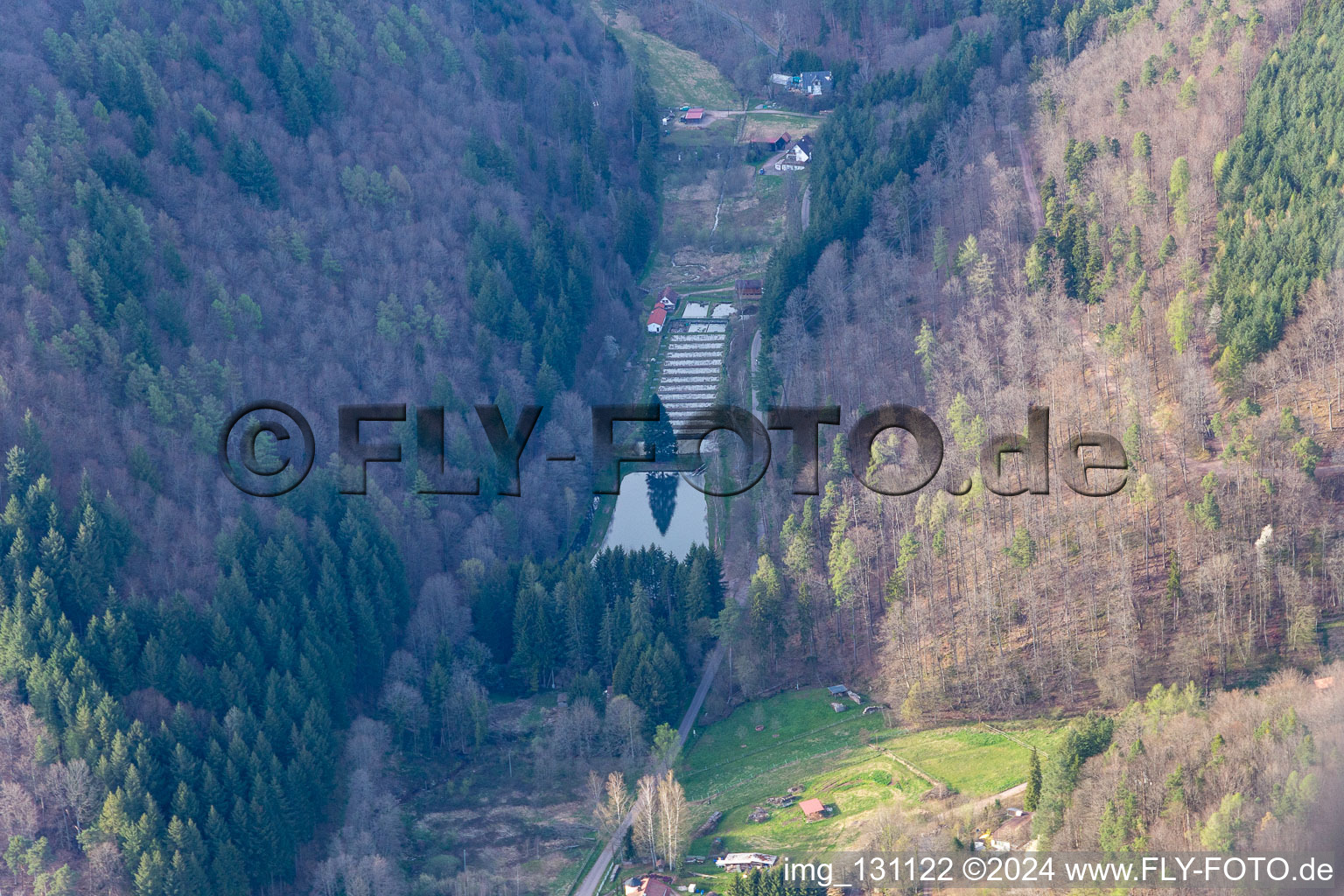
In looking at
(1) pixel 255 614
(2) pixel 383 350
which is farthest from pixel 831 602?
(2) pixel 383 350

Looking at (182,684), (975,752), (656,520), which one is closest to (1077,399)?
(975,752)

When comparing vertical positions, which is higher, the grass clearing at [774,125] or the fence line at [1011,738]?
the grass clearing at [774,125]

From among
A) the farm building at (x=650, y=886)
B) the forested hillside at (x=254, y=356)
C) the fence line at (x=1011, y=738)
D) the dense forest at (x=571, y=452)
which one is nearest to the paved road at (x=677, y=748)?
the dense forest at (x=571, y=452)

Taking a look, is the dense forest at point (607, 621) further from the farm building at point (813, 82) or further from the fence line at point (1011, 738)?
the farm building at point (813, 82)

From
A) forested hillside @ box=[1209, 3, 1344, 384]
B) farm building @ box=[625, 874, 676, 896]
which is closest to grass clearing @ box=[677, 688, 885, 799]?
farm building @ box=[625, 874, 676, 896]

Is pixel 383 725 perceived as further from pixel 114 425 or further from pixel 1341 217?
pixel 1341 217

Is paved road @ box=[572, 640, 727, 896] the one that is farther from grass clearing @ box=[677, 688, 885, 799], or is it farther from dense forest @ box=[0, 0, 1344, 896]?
dense forest @ box=[0, 0, 1344, 896]
